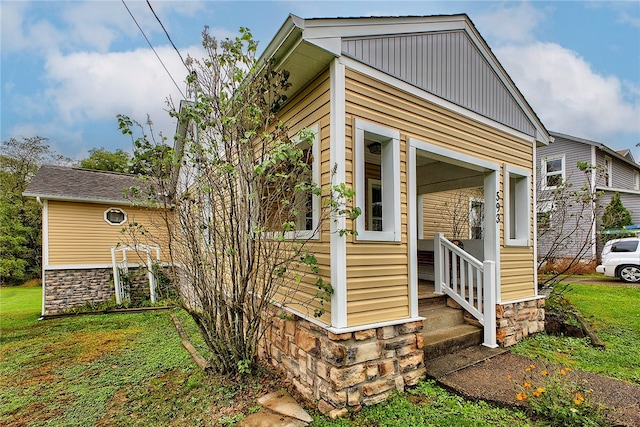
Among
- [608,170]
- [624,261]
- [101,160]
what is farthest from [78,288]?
[608,170]

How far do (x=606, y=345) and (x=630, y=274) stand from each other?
840cm

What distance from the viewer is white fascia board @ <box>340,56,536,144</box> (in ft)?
10.4

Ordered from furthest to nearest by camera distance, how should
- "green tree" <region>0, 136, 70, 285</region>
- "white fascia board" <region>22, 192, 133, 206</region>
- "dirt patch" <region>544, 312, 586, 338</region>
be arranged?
"green tree" <region>0, 136, 70, 285</region> → "white fascia board" <region>22, 192, 133, 206</region> → "dirt patch" <region>544, 312, 586, 338</region>

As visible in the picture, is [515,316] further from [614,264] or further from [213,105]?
[614,264]

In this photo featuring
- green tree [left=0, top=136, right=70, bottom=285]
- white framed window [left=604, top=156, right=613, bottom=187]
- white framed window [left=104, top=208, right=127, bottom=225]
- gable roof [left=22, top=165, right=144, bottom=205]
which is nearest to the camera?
gable roof [left=22, top=165, right=144, bottom=205]

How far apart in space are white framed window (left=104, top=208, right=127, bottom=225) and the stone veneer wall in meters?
1.63

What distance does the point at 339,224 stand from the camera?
2967 millimetres

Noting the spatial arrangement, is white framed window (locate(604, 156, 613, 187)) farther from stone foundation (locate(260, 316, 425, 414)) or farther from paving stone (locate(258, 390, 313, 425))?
paving stone (locate(258, 390, 313, 425))

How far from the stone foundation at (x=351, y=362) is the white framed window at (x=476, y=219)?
7078mm

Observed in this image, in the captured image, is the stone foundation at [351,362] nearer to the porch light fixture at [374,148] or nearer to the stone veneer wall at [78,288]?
the porch light fixture at [374,148]

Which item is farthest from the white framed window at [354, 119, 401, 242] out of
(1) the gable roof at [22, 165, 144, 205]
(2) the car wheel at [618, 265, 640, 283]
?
(2) the car wheel at [618, 265, 640, 283]

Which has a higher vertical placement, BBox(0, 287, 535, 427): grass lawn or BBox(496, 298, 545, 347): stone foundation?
BBox(496, 298, 545, 347): stone foundation

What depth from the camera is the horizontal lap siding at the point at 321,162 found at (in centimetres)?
309

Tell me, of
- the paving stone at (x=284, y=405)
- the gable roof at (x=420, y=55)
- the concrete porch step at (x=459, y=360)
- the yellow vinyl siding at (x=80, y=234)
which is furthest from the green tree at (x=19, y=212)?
the concrete porch step at (x=459, y=360)
